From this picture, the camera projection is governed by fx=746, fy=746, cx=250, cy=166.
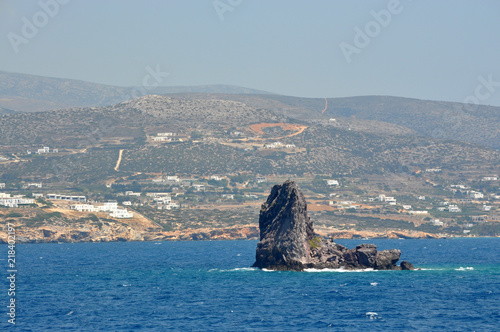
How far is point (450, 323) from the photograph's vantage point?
62594 mm

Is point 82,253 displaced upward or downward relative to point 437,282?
downward

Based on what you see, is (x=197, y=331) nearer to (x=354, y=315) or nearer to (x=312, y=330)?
(x=312, y=330)

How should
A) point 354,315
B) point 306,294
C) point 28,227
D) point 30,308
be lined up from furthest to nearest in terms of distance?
point 28,227, point 306,294, point 30,308, point 354,315

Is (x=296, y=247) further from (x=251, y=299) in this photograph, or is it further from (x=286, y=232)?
(x=251, y=299)

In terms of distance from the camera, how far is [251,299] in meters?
75.1

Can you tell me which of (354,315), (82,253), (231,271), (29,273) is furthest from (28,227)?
(354,315)

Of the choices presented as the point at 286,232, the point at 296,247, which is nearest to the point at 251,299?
the point at 286,232

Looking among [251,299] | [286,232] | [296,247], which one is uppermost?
[286,232]

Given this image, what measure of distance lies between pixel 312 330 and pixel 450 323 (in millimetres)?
12034

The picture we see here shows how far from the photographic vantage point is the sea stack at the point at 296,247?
306ft

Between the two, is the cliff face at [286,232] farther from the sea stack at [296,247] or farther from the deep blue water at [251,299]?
the deep blue water at [251,299]

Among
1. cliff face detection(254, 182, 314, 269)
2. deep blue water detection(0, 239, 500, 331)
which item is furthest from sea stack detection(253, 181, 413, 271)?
deep blue water detection(0, 239, 500, 331)

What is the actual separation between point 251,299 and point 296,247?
1950cm

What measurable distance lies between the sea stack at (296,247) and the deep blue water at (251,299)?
2.16 metres
